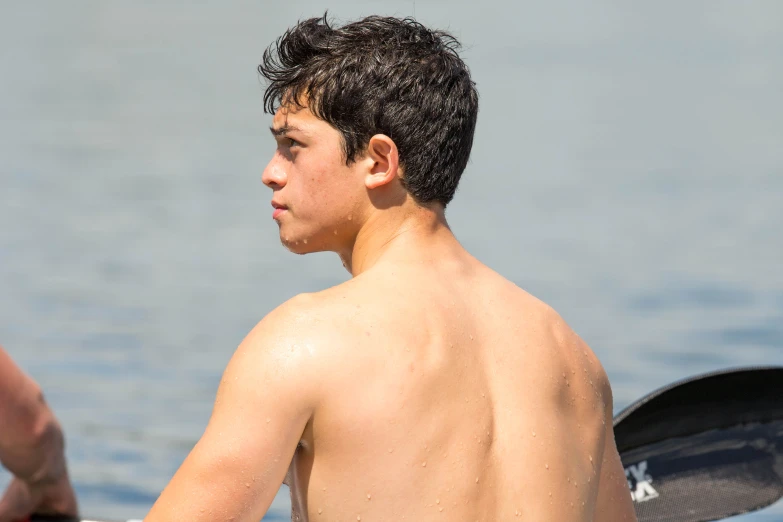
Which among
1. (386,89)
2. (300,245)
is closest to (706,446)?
(300,245)

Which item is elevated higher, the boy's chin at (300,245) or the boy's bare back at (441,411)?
the boy's chin at (300,245)

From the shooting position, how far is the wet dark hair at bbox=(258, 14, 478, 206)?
250cm

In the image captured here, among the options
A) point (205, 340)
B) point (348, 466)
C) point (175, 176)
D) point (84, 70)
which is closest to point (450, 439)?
point (348, 466)

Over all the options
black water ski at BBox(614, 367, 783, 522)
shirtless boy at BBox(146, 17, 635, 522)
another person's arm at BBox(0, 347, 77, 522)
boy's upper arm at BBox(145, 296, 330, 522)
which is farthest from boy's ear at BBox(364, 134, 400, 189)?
another person's arm at BBox(0, 347, 77, 522)

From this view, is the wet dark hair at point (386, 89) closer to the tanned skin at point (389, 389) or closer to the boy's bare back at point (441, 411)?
the tanned skin at point (389, 389)

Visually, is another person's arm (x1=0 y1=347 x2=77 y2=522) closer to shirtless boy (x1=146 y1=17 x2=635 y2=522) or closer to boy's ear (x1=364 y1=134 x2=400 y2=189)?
shirtless boy (x1=146 y1=17 x2=635 y2=522)

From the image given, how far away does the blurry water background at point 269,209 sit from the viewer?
365 inches

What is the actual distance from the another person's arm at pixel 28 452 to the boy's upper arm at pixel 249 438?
2.22 metres

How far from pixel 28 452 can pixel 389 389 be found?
252 cm

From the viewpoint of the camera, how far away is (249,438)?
2.13 metres

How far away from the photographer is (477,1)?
32.3 metres

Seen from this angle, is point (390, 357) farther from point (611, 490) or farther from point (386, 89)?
point (611, 490)

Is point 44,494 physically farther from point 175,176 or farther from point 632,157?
point 632,157

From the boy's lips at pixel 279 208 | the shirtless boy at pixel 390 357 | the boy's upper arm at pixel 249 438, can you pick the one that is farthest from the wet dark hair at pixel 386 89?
the boy's upper arm at pixel 249 438
